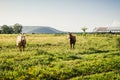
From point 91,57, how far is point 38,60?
610 centimetres

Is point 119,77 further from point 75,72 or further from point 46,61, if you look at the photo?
point 46,61

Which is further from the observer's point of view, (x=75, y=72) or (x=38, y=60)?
(x=38, y=60)

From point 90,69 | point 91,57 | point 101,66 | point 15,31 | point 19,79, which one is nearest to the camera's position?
point 19,79

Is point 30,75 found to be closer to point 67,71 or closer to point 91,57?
point 67,71

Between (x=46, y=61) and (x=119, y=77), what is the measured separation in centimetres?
687

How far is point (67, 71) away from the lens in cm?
1683

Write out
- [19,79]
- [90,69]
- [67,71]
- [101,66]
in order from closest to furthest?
1. [19,79]
2. [67,71]
3. [90,69]
4. [101,66]

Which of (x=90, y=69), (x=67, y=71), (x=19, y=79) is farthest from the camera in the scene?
(x=90, y=69)

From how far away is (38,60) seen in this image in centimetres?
2022

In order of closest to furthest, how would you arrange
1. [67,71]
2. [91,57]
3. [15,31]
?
[67,71] < [91,57] < [15,31]

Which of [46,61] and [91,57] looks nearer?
[46,61]

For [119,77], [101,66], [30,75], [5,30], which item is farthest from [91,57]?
[5,30]

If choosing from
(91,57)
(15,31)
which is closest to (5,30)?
→ (15,31)

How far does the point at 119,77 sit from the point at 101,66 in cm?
374
